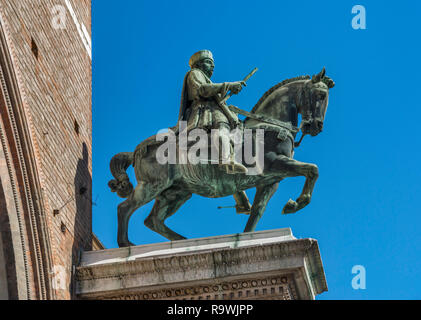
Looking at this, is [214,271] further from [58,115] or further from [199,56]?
[199,56]

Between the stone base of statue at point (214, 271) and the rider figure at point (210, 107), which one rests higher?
the rider figure at point (210, 107)

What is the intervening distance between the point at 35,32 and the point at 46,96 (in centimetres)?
106

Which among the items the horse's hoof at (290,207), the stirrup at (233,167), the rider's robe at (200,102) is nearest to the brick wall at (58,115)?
the rider's robe at (200,102)

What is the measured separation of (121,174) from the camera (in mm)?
17234

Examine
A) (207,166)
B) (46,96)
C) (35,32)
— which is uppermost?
(35,32)

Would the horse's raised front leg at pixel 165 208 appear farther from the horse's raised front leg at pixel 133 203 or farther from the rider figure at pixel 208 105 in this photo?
the rider figure at pixel 208 105

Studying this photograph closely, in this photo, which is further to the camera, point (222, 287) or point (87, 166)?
point (87, 166)

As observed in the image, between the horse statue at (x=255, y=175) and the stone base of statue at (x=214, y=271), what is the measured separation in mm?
1107

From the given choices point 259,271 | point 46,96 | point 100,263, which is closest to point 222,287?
point 259,271

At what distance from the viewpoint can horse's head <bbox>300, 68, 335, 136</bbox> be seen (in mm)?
17078

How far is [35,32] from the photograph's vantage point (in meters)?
15.9

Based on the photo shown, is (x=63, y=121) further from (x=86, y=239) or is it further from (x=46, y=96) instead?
(x=86, y=239)

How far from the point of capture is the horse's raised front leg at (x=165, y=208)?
17.1 metres
